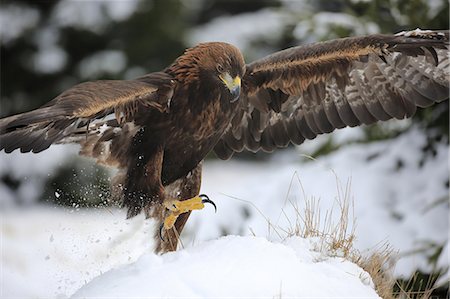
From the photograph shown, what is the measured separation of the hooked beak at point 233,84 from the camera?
5379 mm

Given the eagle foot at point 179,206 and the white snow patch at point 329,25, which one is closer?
the eagle foot at point 179,206

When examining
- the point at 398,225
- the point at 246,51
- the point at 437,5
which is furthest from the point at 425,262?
the point at 246,51

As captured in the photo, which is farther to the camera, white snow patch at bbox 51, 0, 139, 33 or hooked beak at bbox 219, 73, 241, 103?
white snow patch at bbox 51, 0, 139, 33

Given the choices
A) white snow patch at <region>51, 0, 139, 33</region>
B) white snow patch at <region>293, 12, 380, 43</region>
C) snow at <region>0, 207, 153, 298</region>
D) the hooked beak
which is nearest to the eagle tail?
snow at <region>0, 207, 153, 298</region>

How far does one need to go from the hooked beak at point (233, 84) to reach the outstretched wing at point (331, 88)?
0.55m

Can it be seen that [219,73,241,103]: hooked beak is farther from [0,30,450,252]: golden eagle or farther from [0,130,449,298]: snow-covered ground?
[0,130,449,298]: snow-covered ground

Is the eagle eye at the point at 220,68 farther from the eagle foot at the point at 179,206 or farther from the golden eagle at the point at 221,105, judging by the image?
the eagle foot at the point at 179,206

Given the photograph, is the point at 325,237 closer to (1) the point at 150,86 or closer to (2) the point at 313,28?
(1) the point at 150,86

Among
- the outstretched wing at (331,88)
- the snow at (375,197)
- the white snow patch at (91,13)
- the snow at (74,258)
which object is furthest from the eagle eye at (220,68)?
the white snow patch at (91,13)

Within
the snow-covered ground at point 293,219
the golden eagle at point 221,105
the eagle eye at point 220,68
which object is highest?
the eagle eye at point 220,68

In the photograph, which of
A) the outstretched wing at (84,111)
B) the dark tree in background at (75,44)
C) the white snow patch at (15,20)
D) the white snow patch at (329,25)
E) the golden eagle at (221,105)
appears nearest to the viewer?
the outstretched wing at (84,111)

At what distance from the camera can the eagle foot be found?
17.6ft

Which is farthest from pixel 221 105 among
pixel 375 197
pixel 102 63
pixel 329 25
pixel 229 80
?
pixel 102 63

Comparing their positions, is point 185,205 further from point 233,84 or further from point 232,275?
point 232,275
